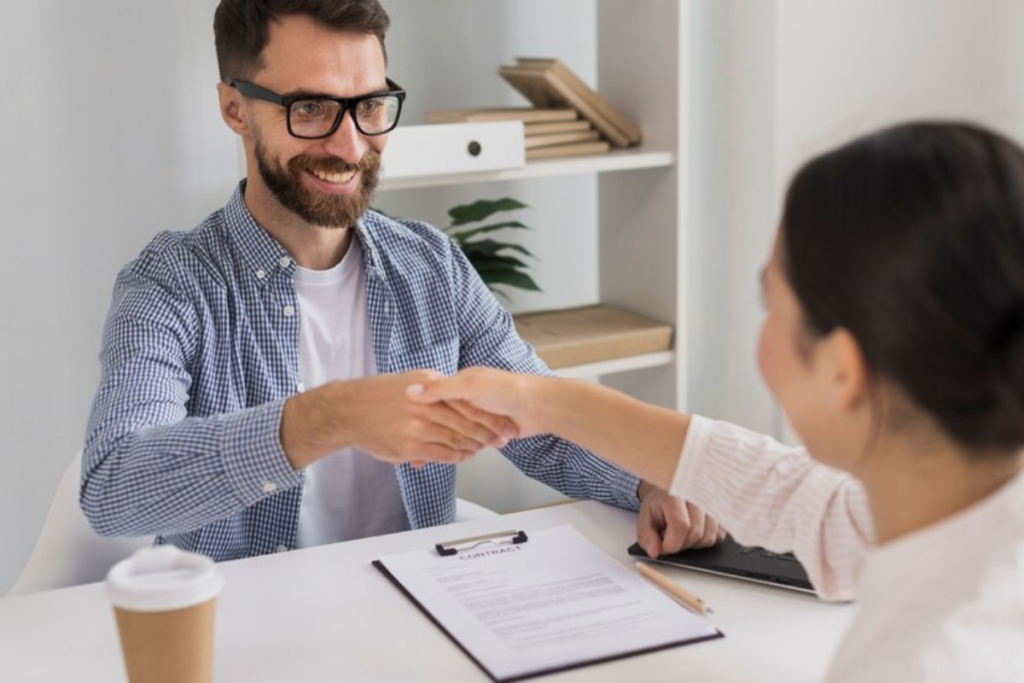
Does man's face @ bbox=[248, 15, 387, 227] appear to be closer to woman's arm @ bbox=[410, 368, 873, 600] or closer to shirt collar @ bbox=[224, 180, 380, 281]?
shirt collar @ bbox=[224, 180, 380, 281]

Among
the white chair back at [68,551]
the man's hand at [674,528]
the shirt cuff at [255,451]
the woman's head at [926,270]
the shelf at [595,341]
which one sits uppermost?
the woman's head at [926,270]

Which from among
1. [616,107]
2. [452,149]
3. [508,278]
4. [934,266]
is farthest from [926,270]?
[616,107]

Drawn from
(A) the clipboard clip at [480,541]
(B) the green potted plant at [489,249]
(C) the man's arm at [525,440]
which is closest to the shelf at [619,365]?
(B) the green potted plant at [489,249]

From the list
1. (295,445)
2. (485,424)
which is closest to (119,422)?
(295,445)

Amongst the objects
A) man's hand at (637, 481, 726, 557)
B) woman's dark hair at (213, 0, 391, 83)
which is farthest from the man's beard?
man's hand at (637, 481, 726, 557)

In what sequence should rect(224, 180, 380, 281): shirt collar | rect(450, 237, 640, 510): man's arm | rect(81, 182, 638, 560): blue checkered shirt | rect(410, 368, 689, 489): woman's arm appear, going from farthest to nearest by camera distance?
1. rect(224, 180, 380, 281): shirt collar
2. rect(450, 237, 640, 510): man's arm
3. rect(81, 182, 638, 560): blue checkered shirt
4. rect(410, 368, 689, 489): woman's arm

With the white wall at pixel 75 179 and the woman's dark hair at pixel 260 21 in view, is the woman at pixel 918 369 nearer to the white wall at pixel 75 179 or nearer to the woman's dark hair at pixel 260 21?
the woman's dark hair at pixel 260 21

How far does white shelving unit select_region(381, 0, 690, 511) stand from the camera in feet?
9.14

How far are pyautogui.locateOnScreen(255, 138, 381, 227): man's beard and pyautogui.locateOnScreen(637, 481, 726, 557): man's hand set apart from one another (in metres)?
0.65

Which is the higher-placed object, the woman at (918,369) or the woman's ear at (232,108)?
the woman's ear at (232,108)

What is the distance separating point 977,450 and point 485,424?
69 centimetres

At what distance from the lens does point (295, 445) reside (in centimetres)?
154

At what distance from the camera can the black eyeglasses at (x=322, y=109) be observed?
1915mm

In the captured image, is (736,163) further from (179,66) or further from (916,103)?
Result: (179,66)
